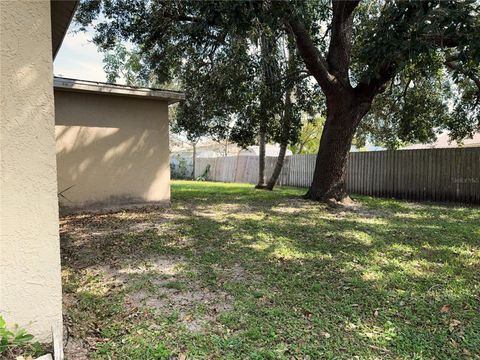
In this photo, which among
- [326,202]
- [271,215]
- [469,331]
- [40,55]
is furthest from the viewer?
[326,202]

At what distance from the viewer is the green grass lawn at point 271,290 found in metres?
2.61

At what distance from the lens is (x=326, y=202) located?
8.83m

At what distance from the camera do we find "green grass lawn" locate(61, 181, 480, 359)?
2613mm

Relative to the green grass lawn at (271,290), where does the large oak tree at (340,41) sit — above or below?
above

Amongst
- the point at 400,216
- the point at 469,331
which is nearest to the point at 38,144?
the point at 469,331

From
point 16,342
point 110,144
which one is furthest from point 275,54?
point 16,342

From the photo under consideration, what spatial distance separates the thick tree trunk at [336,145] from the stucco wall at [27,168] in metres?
7.47

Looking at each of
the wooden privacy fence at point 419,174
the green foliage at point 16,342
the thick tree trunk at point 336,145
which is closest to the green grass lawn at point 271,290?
the green foliage at point 16,342

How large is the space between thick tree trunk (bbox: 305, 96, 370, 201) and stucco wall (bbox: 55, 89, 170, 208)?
3931mm

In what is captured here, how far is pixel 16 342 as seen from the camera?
7.23 ft

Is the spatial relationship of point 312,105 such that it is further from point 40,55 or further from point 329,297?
point 40,55

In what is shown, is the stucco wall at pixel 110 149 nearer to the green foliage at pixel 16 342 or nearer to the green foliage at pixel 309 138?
the green foliage at pixel 16 342

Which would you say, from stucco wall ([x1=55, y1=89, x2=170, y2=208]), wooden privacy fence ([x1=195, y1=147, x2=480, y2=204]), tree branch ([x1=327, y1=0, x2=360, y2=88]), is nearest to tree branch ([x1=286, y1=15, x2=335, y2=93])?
tree branch ([x1=327, y1=0, x2=360, y2=88])

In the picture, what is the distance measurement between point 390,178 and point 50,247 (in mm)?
11300
